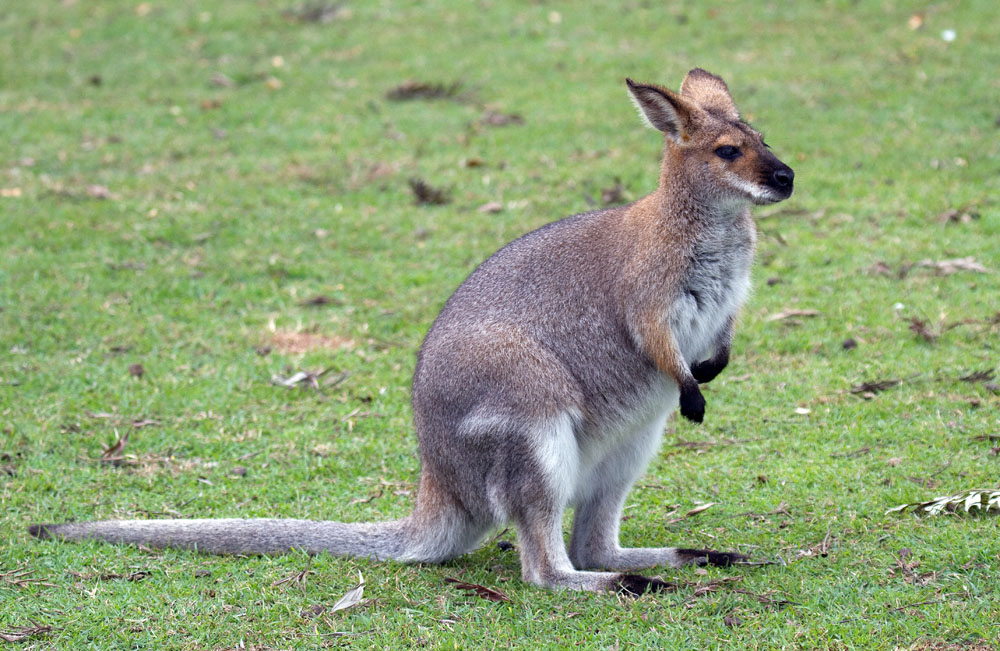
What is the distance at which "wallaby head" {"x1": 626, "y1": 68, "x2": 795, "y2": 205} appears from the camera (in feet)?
11.8

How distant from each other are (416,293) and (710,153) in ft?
9.75

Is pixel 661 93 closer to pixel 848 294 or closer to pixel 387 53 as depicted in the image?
pixel 848 294

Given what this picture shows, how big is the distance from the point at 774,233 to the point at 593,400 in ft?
11.3

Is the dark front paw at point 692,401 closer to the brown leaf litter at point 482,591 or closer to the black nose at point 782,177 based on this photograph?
the black nose at point 782,177

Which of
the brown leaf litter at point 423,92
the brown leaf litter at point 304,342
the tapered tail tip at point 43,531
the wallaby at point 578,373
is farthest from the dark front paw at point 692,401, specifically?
the brown leaf litter at point 423,92

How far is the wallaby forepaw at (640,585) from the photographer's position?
3535mm

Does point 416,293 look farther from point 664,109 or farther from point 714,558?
point 714,558

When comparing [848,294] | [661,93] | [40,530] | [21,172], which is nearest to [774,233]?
[848,294]

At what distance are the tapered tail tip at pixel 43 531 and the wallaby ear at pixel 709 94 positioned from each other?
8.69 feet

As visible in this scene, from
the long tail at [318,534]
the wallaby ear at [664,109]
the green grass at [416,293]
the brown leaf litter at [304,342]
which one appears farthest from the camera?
the brown leaf litter at [304,342]

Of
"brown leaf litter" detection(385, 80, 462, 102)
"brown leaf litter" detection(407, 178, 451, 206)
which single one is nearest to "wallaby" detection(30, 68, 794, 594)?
"brown leaf litter" detection(407, 178, 451, 206)

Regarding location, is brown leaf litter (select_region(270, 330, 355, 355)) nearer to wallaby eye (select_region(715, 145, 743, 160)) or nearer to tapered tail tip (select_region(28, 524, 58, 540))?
tapered tail tip (select_region(28, 524, 58, 540))

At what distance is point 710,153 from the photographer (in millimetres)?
3713

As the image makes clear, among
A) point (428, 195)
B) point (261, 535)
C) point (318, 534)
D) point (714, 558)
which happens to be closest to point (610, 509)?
point (714, 558)
